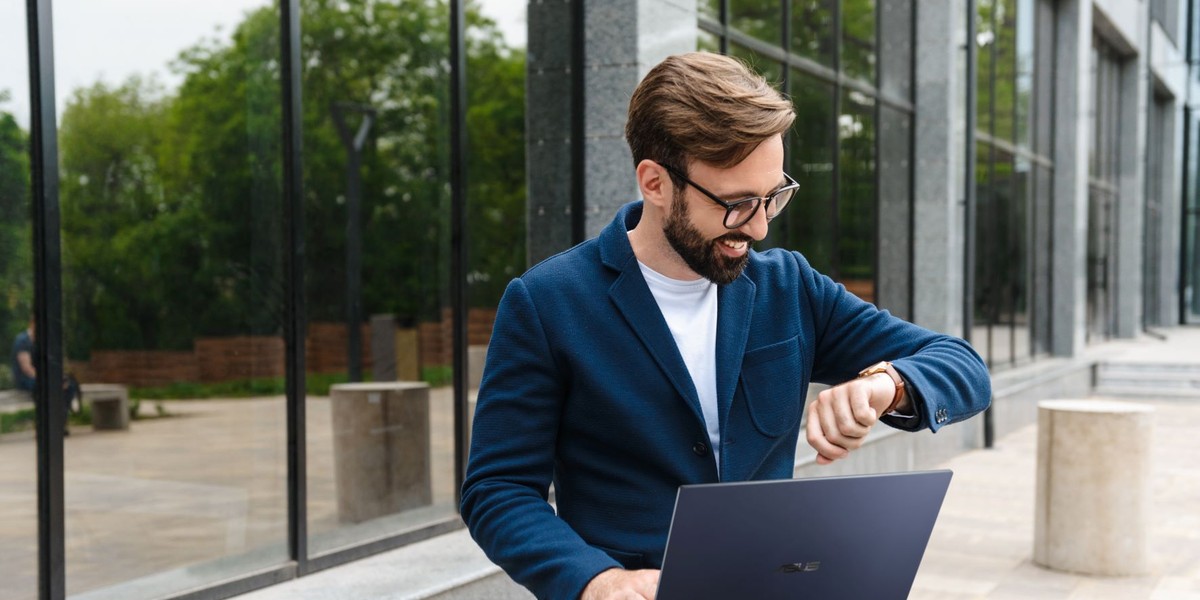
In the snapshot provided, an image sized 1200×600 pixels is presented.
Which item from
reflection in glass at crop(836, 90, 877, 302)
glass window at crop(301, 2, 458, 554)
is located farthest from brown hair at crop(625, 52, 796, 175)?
reflection in glass at crop(836, 90, 877, 302)

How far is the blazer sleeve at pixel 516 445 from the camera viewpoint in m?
1.96

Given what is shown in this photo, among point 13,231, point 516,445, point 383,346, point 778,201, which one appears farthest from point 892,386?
point 383,346

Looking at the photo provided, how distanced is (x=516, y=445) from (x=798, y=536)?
21.8 inches

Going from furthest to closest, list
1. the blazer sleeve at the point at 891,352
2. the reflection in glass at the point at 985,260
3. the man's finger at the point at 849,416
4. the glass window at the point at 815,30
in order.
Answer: the reflection in glass at the point at 985,260, the glass window at the point at 815,30, the blazer sleeve at the point at 891,352, the man's finger at the point at 849,416

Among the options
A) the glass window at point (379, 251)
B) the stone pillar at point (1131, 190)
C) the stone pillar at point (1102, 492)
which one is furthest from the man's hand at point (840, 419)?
the stone pillar at point (1131, 190)

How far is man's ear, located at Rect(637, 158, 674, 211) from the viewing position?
2045 mm

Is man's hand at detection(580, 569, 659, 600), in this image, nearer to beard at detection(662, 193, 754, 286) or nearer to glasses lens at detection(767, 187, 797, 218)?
beard at detection(662, 193, 754, 286)

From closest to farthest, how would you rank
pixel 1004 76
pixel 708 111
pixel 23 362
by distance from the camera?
pixel 708 111 → pixel 23 362 → pixel 1004 76

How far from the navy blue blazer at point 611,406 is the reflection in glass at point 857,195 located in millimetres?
8539

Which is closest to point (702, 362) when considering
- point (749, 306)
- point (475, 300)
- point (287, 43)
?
point (749, 306)

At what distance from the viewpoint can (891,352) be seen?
2287 millimetres

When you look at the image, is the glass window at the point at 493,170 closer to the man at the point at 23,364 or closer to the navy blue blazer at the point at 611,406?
the man at the point at 23,364

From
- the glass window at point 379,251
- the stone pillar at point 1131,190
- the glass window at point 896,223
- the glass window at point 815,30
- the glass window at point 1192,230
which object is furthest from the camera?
the glass window at point 1192,230

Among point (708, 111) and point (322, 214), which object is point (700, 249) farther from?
point (322, 214)
